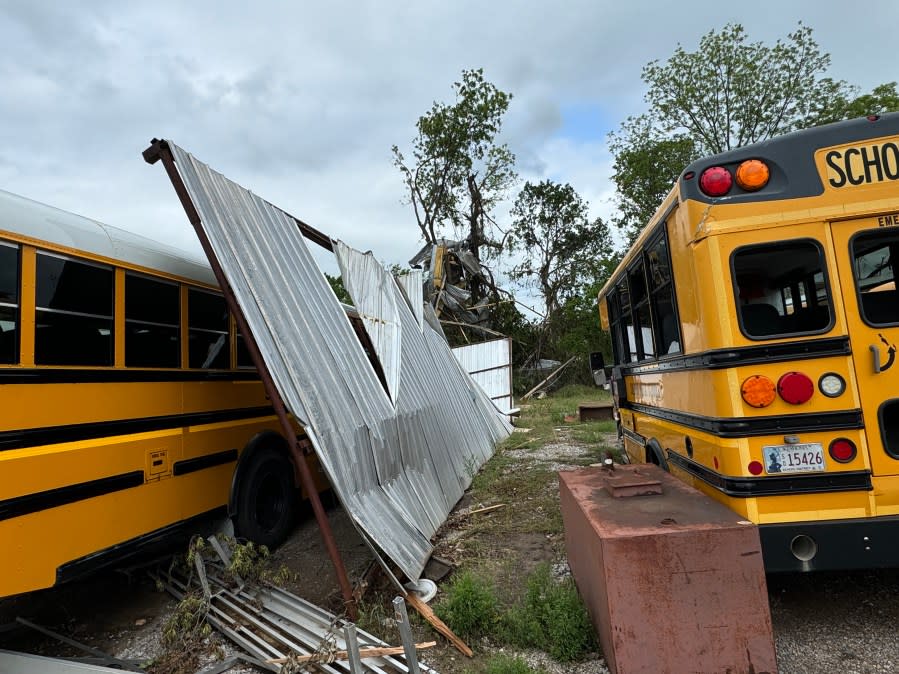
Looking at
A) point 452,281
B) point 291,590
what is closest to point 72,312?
point 291,590

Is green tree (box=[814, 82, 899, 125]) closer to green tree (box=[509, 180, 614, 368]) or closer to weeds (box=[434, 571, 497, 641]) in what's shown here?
green tree (box=[509, 180, 614, 368])

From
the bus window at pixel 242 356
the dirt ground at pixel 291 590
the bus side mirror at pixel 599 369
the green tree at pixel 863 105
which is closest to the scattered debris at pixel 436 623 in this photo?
the dirt ground at pixel 291 590

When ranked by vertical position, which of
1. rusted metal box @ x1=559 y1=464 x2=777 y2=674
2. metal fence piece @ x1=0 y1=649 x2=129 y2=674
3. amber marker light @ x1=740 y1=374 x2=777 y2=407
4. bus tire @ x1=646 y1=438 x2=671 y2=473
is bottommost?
metal fence piece @ x1=0 y1=649 x2=129 y2=674

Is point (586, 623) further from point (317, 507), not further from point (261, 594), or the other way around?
point (261, 594)

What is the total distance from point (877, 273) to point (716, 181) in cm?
118

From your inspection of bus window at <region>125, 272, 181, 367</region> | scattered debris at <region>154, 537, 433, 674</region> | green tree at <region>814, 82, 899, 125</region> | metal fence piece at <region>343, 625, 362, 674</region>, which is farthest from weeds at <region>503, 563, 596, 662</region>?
green tree at <region>814, 82, 899, 125</region>

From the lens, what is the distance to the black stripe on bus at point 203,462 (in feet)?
14.3

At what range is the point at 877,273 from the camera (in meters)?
3.26

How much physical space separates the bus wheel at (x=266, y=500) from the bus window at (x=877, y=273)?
187 inches

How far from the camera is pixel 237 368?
5.33 m

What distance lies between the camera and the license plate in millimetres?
2865

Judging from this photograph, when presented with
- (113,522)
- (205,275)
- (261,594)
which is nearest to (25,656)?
(113,522)

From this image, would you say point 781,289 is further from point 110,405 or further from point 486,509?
point 110,405

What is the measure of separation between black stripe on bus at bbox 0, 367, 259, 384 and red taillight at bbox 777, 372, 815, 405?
4223 millimetres
